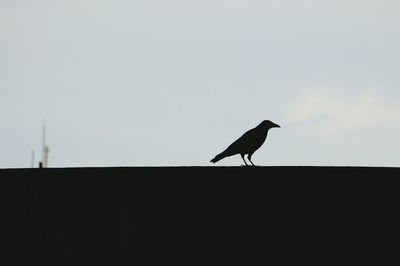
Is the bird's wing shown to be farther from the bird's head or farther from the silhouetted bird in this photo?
the bird's head

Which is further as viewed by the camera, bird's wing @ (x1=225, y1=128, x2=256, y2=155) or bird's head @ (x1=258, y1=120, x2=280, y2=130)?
bird's head @ (x1=258, y1=120, x2=280, y2=130)
